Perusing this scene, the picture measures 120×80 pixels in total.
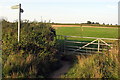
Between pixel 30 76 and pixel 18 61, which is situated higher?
pixel 18 61

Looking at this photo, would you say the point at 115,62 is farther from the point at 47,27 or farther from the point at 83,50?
the point at 47,27

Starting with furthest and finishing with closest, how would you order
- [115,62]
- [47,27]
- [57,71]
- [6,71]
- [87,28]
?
[87,28], [47,27], [57,71], [115,62], [6,71]

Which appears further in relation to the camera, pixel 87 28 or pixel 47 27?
pixel 87 28

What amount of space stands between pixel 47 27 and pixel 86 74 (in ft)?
17.3

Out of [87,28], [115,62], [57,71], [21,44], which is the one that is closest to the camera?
[115,62]

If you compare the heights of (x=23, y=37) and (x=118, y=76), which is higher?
(x=23, y=37)

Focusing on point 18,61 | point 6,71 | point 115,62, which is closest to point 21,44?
point 18,61

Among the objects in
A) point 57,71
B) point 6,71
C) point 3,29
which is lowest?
point 57,71

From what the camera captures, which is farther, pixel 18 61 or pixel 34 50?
pixel 34 50

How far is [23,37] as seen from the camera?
9.52 meters

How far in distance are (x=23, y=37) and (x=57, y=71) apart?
2957 mm

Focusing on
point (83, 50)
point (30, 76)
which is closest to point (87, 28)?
point (83, 50)

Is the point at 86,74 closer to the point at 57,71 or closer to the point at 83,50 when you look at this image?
the point at 57,71

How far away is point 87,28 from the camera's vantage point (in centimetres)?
4062
